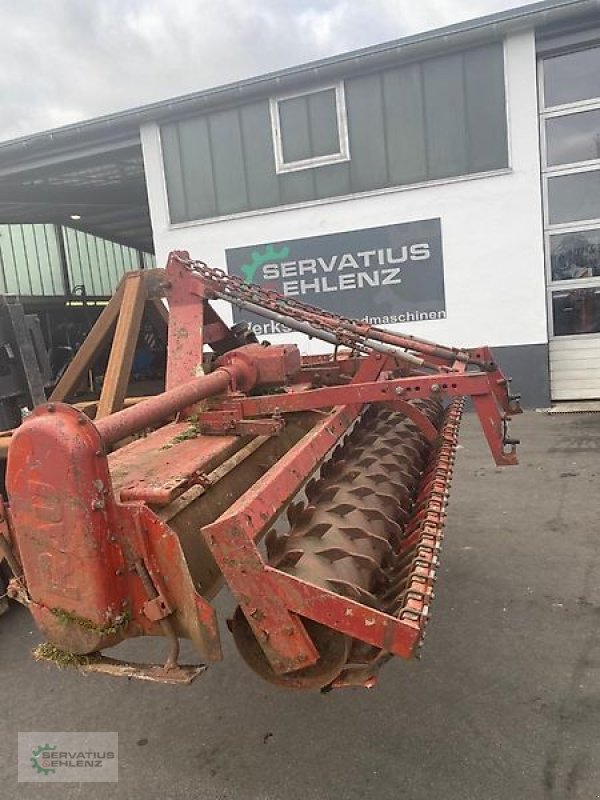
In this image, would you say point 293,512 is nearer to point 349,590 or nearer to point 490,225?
point 349,590

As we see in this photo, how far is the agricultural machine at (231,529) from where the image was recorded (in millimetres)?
1896

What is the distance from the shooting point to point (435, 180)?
894cm

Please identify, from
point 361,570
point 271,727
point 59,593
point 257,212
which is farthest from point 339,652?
point 257,212

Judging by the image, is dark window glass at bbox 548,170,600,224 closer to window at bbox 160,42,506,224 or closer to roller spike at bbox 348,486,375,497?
window at bbox 160,42,506,224

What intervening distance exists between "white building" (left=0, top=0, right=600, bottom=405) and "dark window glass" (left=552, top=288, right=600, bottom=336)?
2cm

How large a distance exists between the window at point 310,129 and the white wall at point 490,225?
2.22ft

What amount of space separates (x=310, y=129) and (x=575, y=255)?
13.8ft

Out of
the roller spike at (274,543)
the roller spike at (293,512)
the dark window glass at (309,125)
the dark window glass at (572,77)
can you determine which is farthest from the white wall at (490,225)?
the roller spike at (274,543)

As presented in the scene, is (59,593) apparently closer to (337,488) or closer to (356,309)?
(337,488)

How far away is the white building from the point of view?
849 centimetres

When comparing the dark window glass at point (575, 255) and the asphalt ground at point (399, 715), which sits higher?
the dark window glass at point (575, 255)

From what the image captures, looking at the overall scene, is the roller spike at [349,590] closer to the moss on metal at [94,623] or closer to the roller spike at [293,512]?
the roller spike at [293,512]

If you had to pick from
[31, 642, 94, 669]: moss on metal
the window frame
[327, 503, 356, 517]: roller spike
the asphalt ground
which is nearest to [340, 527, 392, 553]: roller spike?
[327, 503, 356, 517]: roller spike

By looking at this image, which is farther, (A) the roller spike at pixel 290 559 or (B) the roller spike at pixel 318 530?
(B) the roller spike at pixel 318 530
